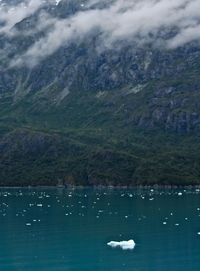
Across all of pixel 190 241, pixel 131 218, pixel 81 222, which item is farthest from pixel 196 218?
pixel 190 241

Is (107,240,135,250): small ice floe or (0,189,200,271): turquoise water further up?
(107,240,135,250): small ice floe

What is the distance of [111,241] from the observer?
7950cm

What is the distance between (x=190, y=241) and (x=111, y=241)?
9.93m

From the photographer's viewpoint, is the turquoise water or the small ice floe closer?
the turquoise water

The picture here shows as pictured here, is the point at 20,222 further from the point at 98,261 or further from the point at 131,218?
the point at 98,261

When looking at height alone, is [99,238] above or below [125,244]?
below

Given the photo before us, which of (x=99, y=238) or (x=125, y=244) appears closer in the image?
(x=125, y=244)

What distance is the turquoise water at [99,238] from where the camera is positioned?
66.5 meters

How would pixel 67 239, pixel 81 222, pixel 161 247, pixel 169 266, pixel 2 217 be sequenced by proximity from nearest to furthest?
pixel 169 266 < pixel 161 247 < pixel 67 239 < pixel 81 222 < pixel 2 217

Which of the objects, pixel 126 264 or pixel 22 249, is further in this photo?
pixel 22 249

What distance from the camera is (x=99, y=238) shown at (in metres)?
84.2

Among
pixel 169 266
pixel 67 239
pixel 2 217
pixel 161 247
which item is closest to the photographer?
pixel 169 266

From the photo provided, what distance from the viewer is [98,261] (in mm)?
67812

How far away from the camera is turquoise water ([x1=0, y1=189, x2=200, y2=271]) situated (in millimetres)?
66500
